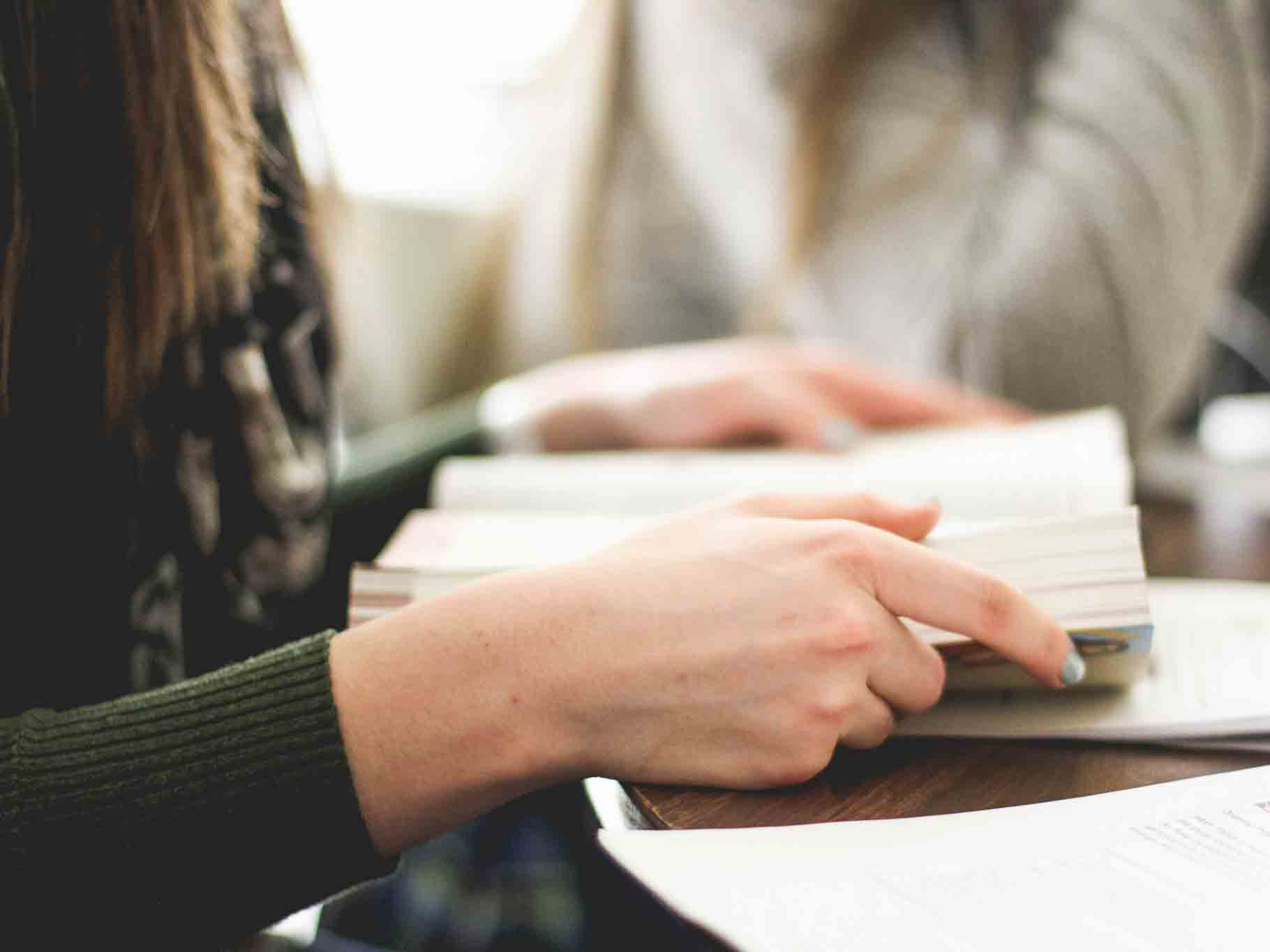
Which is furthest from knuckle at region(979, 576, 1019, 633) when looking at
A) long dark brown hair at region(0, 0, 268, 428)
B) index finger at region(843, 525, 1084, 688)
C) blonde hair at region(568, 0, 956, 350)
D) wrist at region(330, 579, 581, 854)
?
blonde hair at region(568, 0, 956, 350)

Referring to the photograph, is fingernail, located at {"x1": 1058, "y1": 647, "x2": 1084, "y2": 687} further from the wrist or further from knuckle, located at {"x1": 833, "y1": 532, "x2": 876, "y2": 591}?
the wrist

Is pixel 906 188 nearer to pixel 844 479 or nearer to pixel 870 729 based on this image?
pixel 844 479

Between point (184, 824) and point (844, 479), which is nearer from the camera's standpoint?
point (184, 824)

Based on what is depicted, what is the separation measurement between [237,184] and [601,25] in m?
1.04

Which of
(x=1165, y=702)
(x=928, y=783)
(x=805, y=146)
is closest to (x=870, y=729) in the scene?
(x=928, y=783)

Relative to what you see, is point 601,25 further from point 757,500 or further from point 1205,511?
point 757,500

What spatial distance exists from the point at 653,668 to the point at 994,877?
0.13m

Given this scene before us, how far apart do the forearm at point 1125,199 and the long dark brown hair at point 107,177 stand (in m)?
0.91

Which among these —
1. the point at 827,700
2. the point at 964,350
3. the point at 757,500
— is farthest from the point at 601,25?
the point at 827,700

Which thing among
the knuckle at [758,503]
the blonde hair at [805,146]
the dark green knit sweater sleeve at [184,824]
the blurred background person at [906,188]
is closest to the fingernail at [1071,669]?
the knuckle at [758,503]

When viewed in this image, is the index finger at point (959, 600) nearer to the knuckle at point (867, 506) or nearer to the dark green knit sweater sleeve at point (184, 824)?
the knuckle at point (867, 506)

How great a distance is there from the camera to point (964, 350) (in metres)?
1.28

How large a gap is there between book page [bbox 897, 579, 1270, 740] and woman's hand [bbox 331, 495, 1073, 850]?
0.04 metres

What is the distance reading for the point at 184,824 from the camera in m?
0.38
